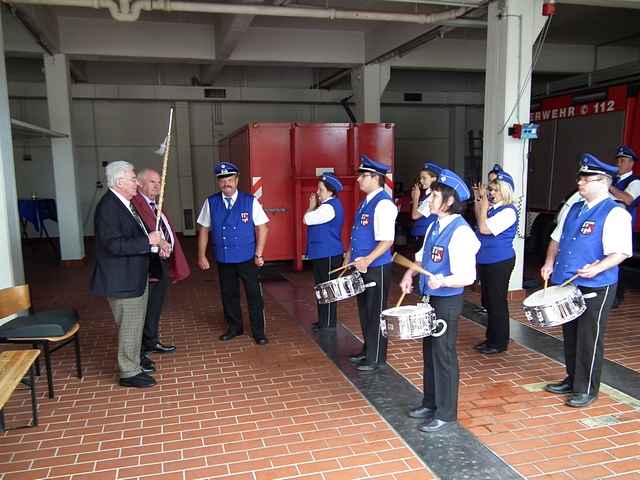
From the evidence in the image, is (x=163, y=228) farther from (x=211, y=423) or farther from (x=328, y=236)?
(x=211, y=423)

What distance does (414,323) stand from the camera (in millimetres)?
3107

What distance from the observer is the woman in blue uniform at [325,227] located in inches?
197

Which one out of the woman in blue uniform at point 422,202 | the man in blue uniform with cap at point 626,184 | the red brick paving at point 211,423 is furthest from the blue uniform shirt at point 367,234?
the man in blue uniform with cap at point 626,184

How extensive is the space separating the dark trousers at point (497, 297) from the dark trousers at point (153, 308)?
2.79 metres

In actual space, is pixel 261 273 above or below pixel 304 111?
below

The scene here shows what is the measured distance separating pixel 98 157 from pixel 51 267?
483cm

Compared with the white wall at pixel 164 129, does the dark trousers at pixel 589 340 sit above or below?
below

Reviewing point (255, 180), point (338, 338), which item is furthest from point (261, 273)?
point (338, 338)

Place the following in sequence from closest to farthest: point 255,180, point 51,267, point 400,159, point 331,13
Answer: point 331,13, point 255,180, point 51,267, point 400,159

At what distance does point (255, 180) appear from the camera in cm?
808

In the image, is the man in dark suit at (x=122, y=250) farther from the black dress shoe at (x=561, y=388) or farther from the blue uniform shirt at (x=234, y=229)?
the black dress shoe at (x=561, y=388)

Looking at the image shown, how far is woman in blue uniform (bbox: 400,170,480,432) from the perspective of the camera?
3.08 meters

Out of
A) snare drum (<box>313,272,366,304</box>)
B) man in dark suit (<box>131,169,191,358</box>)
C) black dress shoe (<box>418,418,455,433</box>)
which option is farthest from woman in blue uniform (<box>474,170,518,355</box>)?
man in dark suit (<box>131,169,191,358</box>)

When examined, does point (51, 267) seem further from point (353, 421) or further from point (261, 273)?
point (353, 421)
